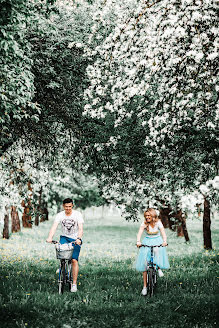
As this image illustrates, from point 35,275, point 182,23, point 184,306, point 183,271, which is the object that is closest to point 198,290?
point 184,306

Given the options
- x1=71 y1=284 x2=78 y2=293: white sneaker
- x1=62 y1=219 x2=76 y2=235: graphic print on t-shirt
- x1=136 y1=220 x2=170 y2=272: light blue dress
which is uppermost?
x1=62 y1=219 x2=76 y2=235: graphic print on t-shirt

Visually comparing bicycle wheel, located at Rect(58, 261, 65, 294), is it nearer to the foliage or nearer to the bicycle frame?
the bicycle frame

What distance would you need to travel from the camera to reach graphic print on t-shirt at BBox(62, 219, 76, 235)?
25.4 feet

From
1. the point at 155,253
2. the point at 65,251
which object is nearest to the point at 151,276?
the point at 155,253

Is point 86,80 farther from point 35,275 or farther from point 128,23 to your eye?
point 35,275

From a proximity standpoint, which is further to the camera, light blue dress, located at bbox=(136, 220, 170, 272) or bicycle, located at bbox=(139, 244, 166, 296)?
light blue dress, located at bbox=(136, 220, 170, 272)

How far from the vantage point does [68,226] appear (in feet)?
25.4

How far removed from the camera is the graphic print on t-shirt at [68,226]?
7.74 metres

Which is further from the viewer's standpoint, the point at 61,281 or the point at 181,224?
the point at 181,224

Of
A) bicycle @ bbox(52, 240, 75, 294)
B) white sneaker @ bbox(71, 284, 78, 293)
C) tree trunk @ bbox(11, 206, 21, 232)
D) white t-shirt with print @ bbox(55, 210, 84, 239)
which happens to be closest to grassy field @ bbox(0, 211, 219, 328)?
white sneaker @ bbox(71, 284, 78, 293)

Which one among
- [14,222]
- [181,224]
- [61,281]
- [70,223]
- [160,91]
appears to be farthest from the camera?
[14,222]

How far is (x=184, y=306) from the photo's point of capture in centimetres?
703

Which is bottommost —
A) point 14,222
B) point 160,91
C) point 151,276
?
point 151,276

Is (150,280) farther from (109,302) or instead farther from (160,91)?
(160,91)
